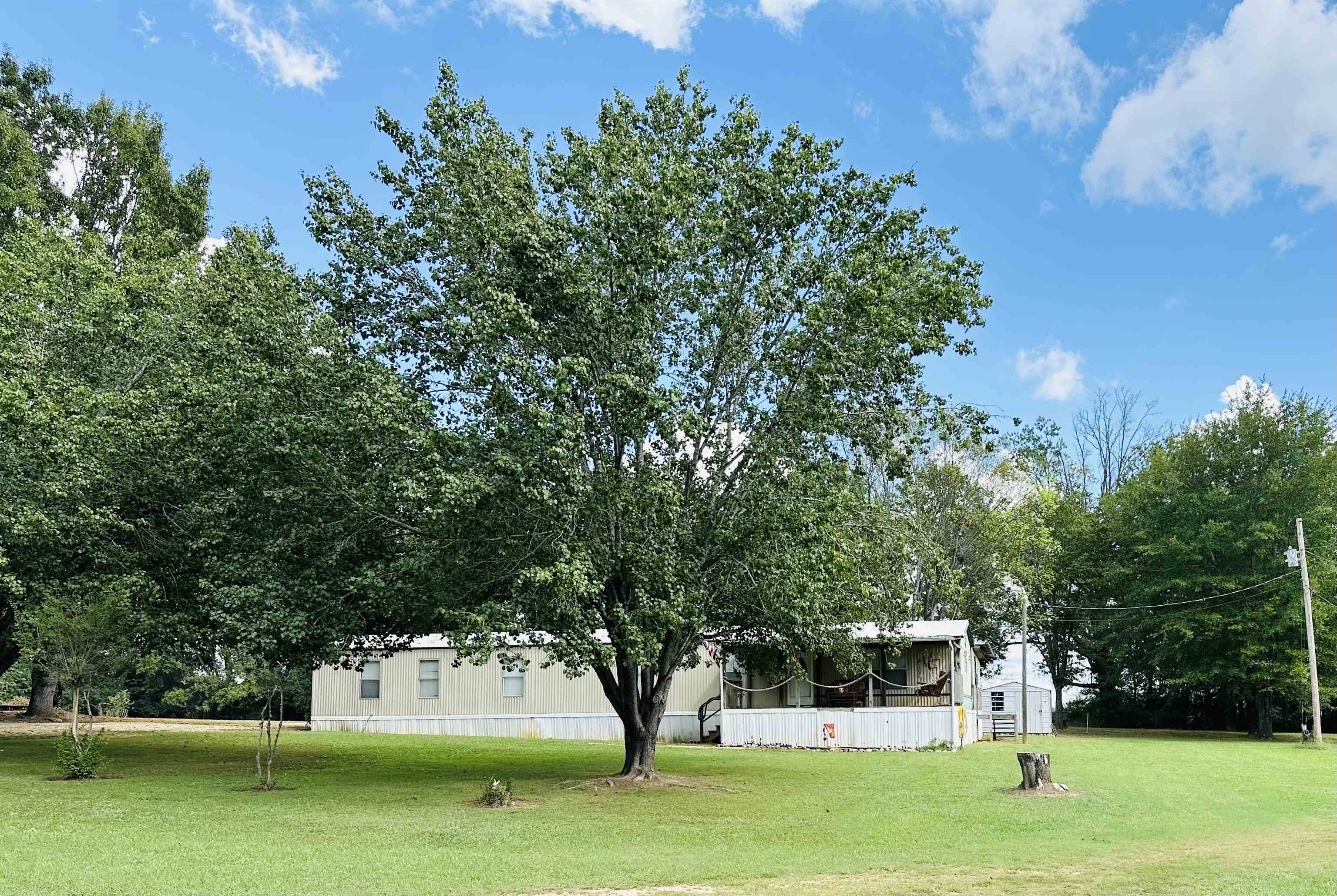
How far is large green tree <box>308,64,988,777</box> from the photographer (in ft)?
46.6

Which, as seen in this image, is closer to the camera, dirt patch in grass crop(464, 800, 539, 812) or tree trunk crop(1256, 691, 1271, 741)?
dirt patch in grass crop(464, 800, 539, 812)

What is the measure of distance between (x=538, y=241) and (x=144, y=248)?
16390 millimetres

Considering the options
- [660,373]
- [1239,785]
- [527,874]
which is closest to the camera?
[527,874]

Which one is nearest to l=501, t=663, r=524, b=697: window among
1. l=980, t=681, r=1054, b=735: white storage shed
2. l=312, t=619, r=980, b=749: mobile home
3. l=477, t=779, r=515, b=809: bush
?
l=312, t=619, r=980, b=749: mobile home

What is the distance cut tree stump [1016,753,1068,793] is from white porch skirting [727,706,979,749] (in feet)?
31.5

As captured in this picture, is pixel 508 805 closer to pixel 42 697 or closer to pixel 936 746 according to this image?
pixel 936 746

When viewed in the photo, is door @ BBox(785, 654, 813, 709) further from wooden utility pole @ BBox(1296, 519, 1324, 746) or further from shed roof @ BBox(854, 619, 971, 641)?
wooden utility pole @ BBox(1296, 519, 1324, 746)

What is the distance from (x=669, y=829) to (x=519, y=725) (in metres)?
19.6

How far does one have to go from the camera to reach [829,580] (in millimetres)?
16000

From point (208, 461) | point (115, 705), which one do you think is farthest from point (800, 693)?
point (208, 461)

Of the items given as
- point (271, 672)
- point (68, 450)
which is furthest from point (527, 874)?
point (68, 450)

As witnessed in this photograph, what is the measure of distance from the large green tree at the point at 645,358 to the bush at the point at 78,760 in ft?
19.7

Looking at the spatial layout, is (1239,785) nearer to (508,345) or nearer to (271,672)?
(508,345)

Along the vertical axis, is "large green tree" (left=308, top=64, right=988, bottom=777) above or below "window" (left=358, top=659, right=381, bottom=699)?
above
